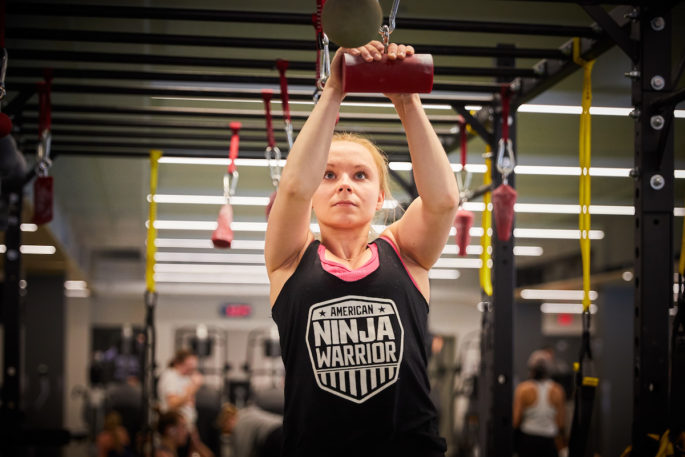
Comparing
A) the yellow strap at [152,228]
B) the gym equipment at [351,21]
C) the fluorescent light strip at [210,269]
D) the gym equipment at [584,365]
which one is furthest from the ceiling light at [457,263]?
the gym equipment at [351,21]

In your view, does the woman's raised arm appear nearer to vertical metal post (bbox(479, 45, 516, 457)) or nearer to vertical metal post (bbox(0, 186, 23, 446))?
vertical metal post (bbox(479, 45, 516, 457))

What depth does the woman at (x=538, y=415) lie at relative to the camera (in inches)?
271

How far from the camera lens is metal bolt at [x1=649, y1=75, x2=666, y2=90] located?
7.93 feet

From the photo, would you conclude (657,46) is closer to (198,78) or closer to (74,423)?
(198,78)

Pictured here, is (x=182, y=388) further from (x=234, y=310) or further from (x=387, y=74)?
(x=234, y=310)

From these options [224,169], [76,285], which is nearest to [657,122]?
[224,169]

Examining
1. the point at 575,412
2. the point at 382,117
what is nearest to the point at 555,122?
the point at 382,117

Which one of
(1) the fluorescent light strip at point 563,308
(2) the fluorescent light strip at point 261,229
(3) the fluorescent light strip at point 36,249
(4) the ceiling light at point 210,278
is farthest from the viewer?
(1) the fluorescent light strip at point 563,308

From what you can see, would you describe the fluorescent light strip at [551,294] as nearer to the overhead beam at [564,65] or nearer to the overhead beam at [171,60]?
the overhead beam at [564,65]

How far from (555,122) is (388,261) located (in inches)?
142

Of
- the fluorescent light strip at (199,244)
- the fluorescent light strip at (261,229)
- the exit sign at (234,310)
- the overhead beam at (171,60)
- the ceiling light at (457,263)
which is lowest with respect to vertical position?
the exit sign at (234,310)

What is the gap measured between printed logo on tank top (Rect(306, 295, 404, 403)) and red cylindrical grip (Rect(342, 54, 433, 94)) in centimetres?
43

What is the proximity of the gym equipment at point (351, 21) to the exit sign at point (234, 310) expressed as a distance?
15720 mm

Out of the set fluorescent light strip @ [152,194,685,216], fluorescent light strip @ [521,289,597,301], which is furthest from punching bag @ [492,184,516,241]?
fluorescent light strip @ [521,289,597,301]
